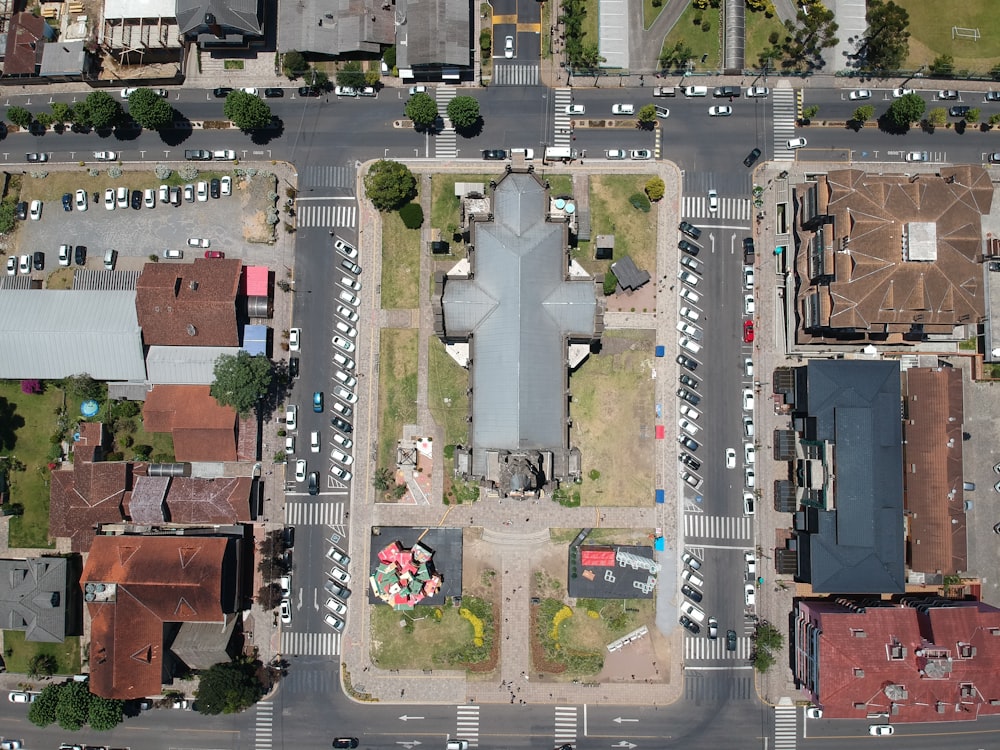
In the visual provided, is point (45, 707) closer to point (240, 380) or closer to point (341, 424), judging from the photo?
point (240, 380)

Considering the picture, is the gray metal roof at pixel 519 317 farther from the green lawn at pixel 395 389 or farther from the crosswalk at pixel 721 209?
the crosswalk at pixel 721 209

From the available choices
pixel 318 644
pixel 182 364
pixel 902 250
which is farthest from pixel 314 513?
pixel 902 250

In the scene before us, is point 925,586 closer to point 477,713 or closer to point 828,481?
point 828,481

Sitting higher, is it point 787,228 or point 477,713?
point 787,228

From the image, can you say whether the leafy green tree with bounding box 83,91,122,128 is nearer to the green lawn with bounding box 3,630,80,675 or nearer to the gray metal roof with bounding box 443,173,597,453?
the gray metal roof with bounding box 443,173,597,453

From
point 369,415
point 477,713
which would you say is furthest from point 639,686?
point 369,415

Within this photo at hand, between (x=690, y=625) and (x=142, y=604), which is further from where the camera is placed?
(x=690, y=625)
